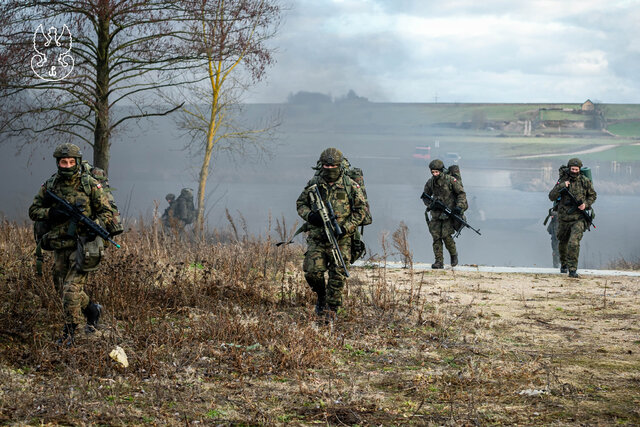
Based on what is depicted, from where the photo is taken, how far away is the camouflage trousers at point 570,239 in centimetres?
1160

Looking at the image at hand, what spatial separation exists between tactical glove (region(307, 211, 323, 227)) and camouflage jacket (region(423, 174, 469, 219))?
5.69m

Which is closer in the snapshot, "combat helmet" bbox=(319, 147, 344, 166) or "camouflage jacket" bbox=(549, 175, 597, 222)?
"combat helmet" bbox=(319, 147, 344, 166)

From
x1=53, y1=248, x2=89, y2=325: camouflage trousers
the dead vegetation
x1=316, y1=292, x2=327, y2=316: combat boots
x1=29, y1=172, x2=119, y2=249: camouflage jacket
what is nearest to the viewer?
the dead vegetation

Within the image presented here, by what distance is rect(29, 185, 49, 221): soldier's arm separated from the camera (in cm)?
595

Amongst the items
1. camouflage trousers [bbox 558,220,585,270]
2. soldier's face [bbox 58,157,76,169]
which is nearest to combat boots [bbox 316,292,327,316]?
soldier's face [bbox 58,157,76,169]

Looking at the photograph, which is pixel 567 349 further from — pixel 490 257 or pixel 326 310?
pixel 490 257

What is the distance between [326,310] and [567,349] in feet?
8.27

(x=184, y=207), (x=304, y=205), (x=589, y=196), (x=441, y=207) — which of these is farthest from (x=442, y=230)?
(x=184, y=207)

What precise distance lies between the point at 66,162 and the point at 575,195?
Answer: 345 inches

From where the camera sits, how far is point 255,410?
4.59 metres

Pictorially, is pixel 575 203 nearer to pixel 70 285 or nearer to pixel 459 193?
pixel 459 193

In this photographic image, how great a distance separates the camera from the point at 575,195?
1153 cm

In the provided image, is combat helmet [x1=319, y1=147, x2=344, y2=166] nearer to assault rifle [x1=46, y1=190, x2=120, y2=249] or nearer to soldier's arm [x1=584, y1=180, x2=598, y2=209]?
assault rifle [x1=46, y1=190, x2=120, y2=249]

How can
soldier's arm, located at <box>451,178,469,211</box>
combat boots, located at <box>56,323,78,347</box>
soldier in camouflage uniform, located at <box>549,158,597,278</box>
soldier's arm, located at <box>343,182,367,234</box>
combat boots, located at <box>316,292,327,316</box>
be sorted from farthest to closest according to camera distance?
soldier's arm, located at <box>451,178,469,211</box> < soldier in camouflage uniform, located at <box>549,158,597,278</box> < combat boots, located at <box>316,292,327,316</box> < soldier's arm, located at <box>343,182,367,234</box> < combat boots, located at <box>56,323,78,347</box>
